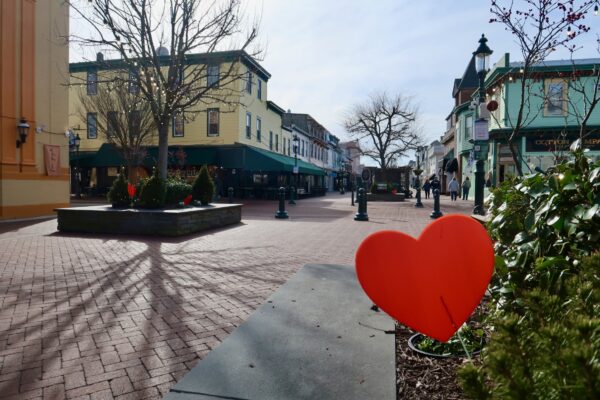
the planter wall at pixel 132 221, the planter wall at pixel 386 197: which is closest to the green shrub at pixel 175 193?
the planter wall at pixel 132 221

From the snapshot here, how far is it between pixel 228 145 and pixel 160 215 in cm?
1796

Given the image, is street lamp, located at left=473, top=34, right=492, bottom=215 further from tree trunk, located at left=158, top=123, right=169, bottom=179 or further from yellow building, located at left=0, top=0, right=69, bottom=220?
yellow building, located at left=0, top=0, right=69, bottom=220

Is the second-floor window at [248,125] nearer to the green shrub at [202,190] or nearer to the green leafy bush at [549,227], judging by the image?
the green shrub at [202,190]

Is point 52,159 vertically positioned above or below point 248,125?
below

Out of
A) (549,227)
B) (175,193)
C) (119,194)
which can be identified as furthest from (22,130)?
(549,227)

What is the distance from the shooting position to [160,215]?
389 inches

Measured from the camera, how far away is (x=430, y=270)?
248 cm

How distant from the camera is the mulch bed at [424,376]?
7.97 feet

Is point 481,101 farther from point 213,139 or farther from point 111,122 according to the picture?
point 213,139

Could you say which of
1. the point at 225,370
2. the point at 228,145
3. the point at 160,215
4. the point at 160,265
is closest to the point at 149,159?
the point at 228,145

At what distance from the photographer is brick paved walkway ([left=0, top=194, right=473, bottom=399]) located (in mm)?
2898

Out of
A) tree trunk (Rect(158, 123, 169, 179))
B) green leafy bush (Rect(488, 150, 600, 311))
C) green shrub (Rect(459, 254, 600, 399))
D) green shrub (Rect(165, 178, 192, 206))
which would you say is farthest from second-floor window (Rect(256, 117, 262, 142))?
green shrub (Rect(459, 254, 600, 399))

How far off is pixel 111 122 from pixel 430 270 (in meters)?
24.2

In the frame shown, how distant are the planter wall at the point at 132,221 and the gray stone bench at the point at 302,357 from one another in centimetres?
624
